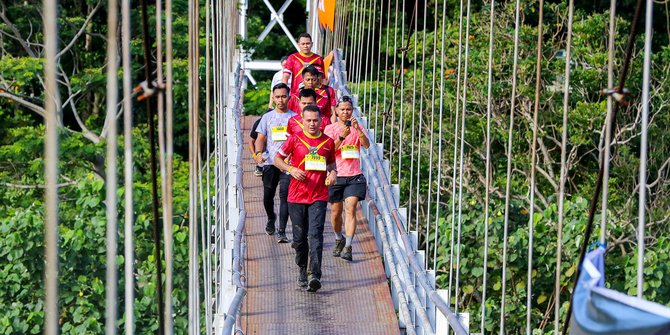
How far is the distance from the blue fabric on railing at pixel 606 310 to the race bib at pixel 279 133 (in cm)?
478

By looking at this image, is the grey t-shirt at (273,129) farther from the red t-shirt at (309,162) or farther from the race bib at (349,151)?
the red t-shirt at (309,162)

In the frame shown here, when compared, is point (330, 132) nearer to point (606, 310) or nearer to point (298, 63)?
point (298, 63)

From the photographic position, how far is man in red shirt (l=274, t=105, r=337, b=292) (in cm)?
905

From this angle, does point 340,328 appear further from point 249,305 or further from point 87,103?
point 87,103

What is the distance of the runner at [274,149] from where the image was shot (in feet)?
33.5

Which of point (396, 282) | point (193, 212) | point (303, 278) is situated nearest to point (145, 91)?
point (193, 212)

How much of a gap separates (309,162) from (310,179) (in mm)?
125

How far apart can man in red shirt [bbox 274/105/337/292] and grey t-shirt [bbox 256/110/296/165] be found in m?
0.96

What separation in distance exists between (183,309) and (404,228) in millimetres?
3647

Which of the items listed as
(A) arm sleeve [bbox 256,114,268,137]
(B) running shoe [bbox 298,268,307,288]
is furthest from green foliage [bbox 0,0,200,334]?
(B) running shoe [bbox 298,268,307,288]

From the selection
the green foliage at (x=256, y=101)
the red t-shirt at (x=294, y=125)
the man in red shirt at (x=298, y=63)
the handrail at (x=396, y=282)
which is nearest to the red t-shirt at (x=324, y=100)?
the man in red shirt at (x=298, y=63)

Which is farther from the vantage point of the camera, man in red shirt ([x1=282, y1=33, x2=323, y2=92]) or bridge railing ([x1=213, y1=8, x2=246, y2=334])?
man in red shirt ([x1=282, y1=33, x2=323, y2=92])

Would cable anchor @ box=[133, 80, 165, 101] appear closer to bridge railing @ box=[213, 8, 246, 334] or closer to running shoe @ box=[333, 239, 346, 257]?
bridge railing @ box=[213, 8, 246, 334]

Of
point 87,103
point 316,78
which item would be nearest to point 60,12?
point 87,103
